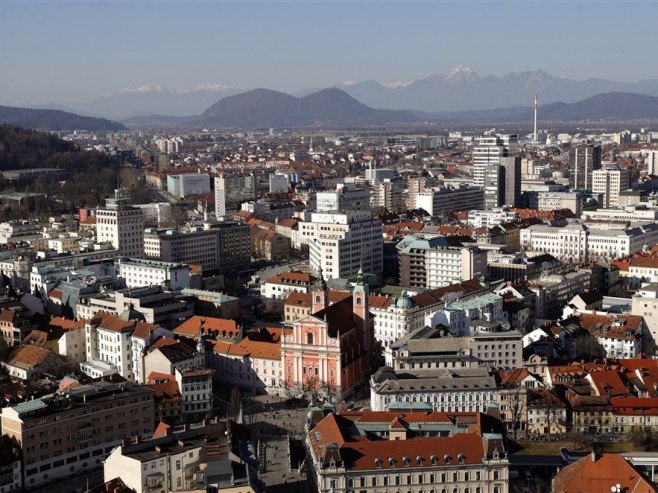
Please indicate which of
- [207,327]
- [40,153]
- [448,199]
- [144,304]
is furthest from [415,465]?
[40,153]

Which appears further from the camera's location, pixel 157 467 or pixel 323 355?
pixel 323 355

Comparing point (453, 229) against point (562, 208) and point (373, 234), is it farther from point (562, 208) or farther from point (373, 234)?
point (562, 208)

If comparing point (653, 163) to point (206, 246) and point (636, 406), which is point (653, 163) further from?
point (636, 406)

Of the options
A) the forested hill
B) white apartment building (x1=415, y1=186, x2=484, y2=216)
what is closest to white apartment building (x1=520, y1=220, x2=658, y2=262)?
white apartment building (x1=415, y1=186, x2=484, y2=216)

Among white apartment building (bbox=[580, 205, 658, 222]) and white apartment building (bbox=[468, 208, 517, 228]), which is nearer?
white apartment building (bbox=[580, 205, 658, 222])

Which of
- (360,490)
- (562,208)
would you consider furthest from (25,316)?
(562,208)

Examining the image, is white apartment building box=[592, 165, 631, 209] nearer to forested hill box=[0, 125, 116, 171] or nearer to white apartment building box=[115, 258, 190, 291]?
white apartment building box=[115, 258, 190, 291]
